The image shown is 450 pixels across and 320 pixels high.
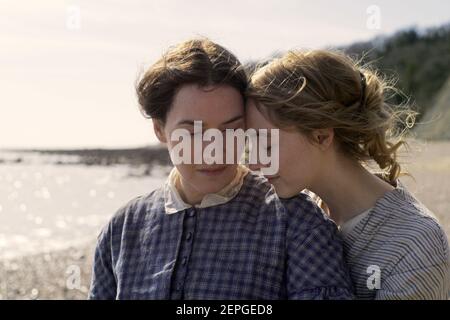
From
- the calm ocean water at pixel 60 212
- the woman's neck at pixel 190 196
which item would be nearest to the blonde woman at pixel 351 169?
the woman's neck at pixel 190 196

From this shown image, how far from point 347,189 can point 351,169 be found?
0.09m

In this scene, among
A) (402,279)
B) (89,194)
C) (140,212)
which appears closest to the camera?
(402,279)

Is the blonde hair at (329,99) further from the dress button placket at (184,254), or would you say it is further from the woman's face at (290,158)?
the dress button placket at (184,254)

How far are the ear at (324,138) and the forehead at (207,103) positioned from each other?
30cm

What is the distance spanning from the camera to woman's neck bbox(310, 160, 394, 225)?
95.0 inches

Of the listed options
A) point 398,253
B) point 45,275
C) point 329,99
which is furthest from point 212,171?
point 45,275

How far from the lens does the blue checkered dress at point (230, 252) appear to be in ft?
7.22

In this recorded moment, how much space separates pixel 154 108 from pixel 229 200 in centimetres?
43

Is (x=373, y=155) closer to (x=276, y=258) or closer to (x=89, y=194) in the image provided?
(x=276, y=258)

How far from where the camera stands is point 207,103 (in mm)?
2260

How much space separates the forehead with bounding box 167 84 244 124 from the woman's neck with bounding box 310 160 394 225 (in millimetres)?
420

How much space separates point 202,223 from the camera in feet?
7.85

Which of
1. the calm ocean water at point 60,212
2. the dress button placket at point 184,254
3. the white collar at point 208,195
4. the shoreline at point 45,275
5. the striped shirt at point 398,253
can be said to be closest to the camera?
the striped shirt at point 398,253
